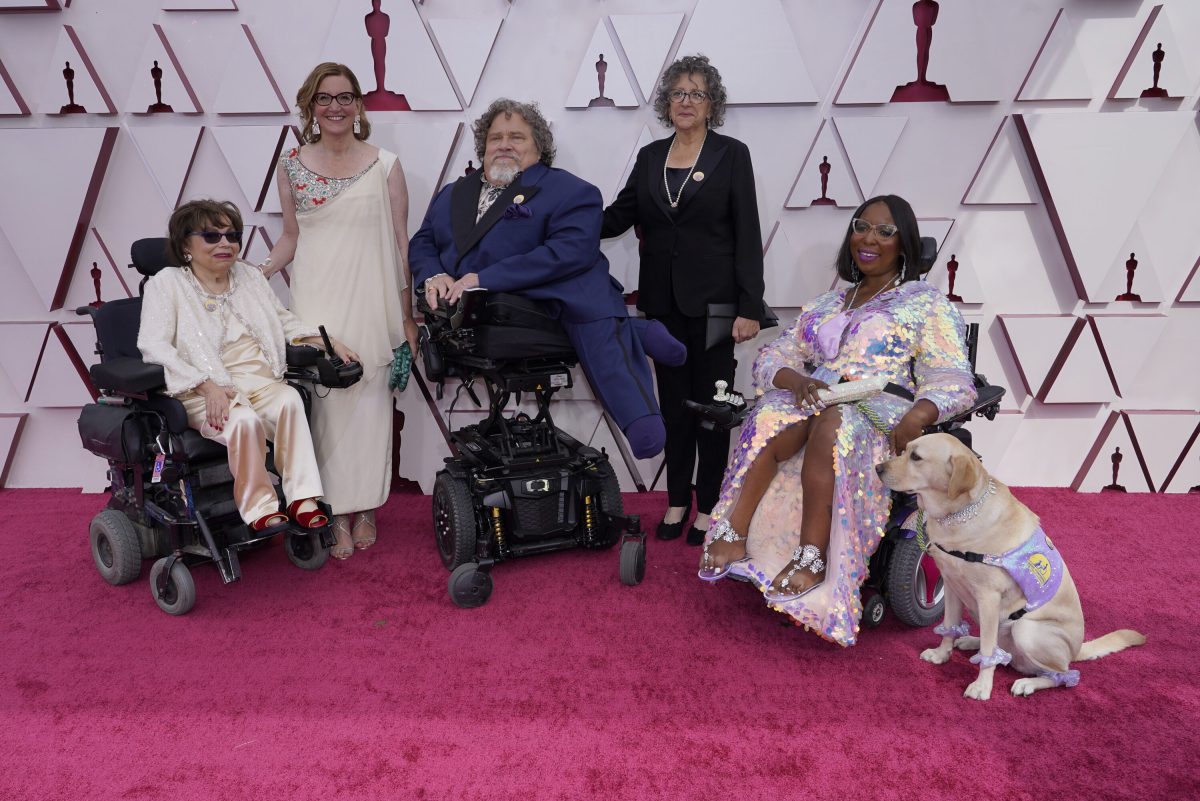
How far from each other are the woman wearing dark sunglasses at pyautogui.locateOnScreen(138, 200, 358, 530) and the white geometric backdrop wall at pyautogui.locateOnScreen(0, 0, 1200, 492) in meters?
0.98

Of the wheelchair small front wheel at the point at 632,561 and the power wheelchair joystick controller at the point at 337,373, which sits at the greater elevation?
the power wheelchair joystick controller at the point at 337,373

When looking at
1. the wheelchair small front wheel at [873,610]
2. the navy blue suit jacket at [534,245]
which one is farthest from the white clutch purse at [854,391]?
the navy blue suit jacket at [534,245]

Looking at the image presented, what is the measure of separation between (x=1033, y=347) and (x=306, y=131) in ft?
11.0

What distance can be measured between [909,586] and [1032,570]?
1.60 ft

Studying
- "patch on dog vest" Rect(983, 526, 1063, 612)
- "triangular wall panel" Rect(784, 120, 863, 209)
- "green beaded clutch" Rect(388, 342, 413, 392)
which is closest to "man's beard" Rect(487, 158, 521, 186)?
"green beaded clutch" Rect(388, 342, 413, 392)

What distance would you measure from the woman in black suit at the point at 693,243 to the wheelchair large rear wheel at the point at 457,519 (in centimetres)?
86

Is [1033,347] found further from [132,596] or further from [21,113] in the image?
[21,113]

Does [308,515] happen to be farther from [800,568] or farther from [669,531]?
[800,568]

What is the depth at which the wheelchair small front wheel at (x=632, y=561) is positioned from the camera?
3.05 metres

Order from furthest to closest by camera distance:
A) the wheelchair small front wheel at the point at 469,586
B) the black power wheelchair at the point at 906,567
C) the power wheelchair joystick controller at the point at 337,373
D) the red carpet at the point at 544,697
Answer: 1. the power wheelchair joystick controller at the point at 337,373
2. the wheelchair small front wheel at the point at 469,586
3. the black power wheelchair at the point at 906,567
4. the red carpet at the point at 544,697

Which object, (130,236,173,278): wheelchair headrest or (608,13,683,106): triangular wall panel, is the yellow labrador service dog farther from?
(130,236,173,278): wheelchair headrest

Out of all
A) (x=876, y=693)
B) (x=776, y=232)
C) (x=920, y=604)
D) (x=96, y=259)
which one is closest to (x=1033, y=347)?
(x=776, y=232)

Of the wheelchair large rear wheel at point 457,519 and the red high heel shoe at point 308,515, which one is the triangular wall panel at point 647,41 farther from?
the red high heel shoe at point 308,515

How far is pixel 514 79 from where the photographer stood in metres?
3.85
